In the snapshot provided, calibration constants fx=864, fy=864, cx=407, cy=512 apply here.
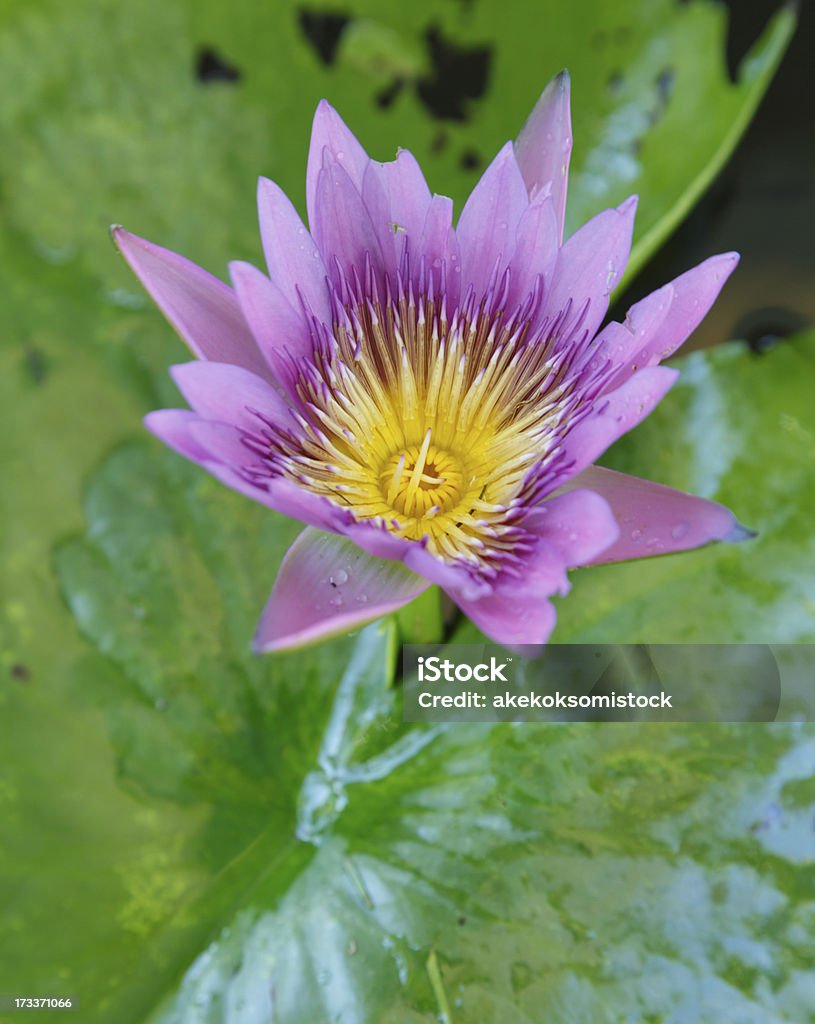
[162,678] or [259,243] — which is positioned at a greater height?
[259,243]

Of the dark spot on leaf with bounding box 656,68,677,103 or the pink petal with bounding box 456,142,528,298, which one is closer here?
the pink petal with bounding box 456,142,528,298

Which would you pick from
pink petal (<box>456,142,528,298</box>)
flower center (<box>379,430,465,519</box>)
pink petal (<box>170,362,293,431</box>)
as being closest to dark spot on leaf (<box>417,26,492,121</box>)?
pink petal (<box>456,142,528,298</box>)

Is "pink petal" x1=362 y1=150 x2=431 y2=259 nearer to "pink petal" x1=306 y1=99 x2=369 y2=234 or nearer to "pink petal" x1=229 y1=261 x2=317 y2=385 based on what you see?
"pink petal" x1=306 y1=99 x2=369 y2=234

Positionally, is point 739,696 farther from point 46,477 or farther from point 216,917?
point 46,477

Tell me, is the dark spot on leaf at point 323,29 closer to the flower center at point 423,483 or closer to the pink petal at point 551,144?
the pink petal at point 551,144

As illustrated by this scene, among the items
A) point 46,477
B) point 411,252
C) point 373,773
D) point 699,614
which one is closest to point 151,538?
point 46,477

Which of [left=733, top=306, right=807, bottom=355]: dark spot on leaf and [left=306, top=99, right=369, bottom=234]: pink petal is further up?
[left=733, top=306, right=807, bottom=355]: dark spot on leaf

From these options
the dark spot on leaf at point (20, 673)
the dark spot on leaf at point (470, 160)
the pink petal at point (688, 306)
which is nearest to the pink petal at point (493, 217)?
the pink petal at point (688, 306)
